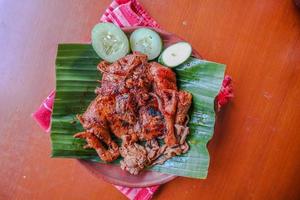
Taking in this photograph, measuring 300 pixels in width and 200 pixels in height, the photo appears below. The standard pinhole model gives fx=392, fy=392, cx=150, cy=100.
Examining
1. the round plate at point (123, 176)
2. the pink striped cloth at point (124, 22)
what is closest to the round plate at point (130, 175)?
the round plate at point (123, 176)

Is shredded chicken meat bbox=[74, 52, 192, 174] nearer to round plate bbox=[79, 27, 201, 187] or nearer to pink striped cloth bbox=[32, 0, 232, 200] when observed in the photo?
round plate bbox=[79, 27, 201, 187]

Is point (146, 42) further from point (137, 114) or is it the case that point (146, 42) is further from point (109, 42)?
point (137, 114)

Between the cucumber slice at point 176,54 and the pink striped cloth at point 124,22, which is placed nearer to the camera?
the cucumber slice at point 176,54

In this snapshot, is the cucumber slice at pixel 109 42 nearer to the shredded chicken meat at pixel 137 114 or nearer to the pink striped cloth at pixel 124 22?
the shredded chicken meat at pixel 137 114

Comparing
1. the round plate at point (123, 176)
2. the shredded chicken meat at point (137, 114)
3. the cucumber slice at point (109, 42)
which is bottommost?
the round plate at point (123, 176)

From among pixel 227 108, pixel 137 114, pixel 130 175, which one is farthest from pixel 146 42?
pixel 130 175

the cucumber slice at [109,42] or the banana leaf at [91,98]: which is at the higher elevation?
the cucumber slice at [109,42]

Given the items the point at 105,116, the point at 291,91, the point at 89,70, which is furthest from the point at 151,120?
the point at 291,91
